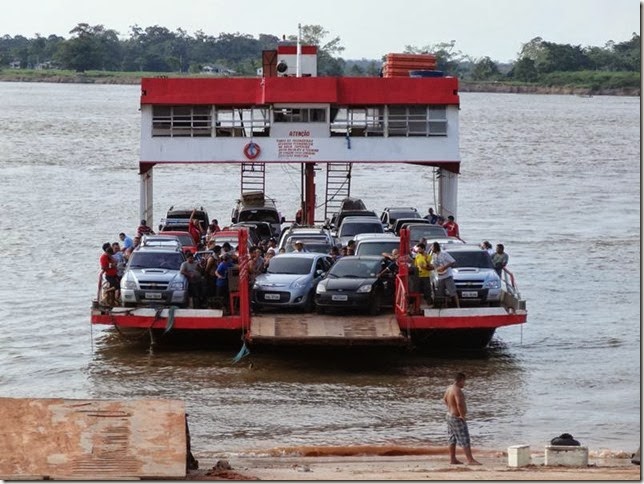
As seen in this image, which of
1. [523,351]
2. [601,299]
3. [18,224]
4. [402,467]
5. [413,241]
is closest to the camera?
[402,467]

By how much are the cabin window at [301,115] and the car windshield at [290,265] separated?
6.54 metres

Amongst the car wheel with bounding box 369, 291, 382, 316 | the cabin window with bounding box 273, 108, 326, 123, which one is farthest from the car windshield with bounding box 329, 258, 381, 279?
the cabin window with bounding box 273, 108, 326, 123

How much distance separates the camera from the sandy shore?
16812mm

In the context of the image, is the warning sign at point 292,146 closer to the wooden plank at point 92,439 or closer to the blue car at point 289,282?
the blue car at point 289,282

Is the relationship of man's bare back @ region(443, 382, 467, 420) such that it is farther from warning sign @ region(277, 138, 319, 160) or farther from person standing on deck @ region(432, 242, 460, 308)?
warning sign @ region(277, 138, 319, 160)

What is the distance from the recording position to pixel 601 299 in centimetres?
3625

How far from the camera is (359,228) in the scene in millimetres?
35375

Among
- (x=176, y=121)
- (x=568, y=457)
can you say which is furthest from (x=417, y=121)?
(x=568, y=457)

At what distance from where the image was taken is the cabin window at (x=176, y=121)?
34.1m

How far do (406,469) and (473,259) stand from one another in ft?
34.7

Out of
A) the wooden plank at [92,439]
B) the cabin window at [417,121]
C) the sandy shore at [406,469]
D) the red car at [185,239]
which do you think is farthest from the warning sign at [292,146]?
the wooden plank at [92,439]

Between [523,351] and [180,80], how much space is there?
10.4 m

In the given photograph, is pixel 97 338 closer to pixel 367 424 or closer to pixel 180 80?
pixel 180 80

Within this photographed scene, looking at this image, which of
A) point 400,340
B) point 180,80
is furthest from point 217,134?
point 400,340
